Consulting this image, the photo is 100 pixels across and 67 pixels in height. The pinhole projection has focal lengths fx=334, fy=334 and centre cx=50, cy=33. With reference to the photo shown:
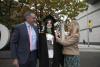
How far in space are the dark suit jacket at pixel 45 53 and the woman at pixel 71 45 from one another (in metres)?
0.11

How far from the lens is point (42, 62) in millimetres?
6516

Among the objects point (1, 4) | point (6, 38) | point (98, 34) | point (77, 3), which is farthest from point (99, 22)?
point (6, 38)

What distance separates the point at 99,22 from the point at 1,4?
4454cm

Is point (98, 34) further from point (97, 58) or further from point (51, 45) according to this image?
point (51, 45)

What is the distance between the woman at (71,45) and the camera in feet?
21.6

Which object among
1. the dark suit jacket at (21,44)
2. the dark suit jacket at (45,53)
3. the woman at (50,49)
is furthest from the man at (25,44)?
the woman at (50,49)

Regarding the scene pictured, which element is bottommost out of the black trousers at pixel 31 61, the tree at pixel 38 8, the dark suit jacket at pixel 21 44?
the black trousers at pixel 31 61

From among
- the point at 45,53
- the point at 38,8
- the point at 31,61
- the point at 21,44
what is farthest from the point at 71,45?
the point at 38,8

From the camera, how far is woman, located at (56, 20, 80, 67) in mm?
6574

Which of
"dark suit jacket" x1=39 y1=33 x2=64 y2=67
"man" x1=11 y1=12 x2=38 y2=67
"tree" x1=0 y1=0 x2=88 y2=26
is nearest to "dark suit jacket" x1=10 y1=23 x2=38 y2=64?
"man" x1=11 y1=12 x2=38 y2=67

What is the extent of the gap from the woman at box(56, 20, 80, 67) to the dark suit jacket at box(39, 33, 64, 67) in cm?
11

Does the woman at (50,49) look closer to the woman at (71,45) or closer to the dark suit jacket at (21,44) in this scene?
the woman at (71,45)

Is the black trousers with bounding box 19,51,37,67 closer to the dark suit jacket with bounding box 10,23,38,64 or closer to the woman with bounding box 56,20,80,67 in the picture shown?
the dark suit jacket with bounding box 10,23,38,64

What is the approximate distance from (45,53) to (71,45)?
0.59 metres
